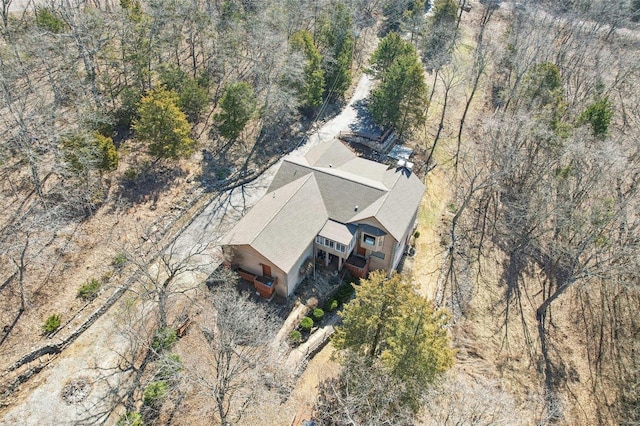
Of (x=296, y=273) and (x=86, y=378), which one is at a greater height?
(x=296, y=273)

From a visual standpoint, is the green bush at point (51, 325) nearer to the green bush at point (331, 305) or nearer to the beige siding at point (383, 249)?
the green bush at point (331, 305)

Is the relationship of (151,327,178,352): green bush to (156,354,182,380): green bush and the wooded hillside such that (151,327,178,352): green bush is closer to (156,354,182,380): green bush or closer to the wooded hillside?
the wooded hillside

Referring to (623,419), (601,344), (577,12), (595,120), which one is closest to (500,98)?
(595,120)

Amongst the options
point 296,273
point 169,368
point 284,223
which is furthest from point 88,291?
point 296,273

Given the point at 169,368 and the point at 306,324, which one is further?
the point at 306,324

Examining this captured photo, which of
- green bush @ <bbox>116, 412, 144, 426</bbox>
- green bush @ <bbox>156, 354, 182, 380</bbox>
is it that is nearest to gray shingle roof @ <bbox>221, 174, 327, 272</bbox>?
green bush @ <bbox>156, 354, 182, 380</bbox>

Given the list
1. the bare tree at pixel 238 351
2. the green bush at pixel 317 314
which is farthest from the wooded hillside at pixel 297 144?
the green bush at pixel 317 314

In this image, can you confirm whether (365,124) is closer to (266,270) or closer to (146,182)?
(146,182)
